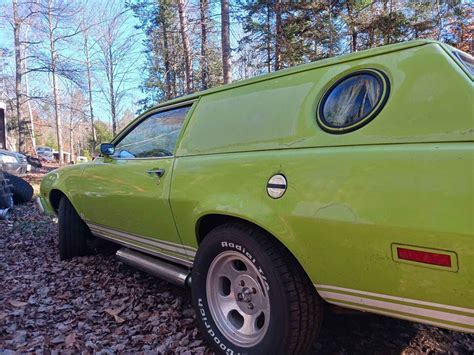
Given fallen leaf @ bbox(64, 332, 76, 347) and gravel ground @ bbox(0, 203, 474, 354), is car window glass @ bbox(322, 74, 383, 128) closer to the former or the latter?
gravel ground @ bbox(0, 203, 474, 354)

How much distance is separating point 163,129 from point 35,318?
186 centimetres

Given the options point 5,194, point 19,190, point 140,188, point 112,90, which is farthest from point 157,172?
point 112,90

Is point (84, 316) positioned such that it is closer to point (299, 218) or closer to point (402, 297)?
point (299, 218)

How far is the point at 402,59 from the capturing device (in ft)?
6.52

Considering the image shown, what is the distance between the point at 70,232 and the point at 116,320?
5.50 ft

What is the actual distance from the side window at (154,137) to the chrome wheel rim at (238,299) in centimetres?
102

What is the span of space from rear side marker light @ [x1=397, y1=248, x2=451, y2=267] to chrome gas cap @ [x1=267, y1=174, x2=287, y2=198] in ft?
2.16

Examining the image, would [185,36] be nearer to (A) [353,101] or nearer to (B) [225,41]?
(B) [225,41]

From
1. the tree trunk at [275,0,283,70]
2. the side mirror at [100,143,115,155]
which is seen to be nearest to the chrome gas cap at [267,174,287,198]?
the side mirror at [100,143,115,155]

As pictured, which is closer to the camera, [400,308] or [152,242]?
[400,308]

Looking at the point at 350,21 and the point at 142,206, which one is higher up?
the point at 350,21

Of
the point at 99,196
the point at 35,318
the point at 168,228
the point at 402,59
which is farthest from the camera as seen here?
the point at 99,196

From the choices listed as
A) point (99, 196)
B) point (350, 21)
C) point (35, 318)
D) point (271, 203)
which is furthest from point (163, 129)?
point (350, 21)

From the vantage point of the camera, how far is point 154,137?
3449 millimetres
